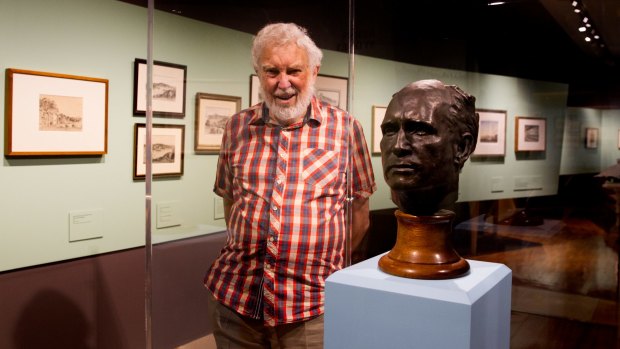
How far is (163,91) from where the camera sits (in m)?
2.05

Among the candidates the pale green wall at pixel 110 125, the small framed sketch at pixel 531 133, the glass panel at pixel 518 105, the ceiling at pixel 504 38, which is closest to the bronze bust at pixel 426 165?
the pale green wall at pixel 110 125

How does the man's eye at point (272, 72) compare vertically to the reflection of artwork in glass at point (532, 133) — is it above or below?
above

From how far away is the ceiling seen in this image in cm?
245

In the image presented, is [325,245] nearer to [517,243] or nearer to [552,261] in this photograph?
[517,243]

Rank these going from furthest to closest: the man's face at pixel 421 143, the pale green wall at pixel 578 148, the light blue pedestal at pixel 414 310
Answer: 1. the pale green wall at pixel 578 148
2. the man's face at pixel 421 143
3. the light blue pedestal at pixel 414 310

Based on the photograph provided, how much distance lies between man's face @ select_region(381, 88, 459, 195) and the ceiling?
31.9 inches

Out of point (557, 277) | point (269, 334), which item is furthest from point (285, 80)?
point (557, 277)

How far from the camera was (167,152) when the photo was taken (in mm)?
2096

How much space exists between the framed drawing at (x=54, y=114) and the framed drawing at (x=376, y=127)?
4.51 feet

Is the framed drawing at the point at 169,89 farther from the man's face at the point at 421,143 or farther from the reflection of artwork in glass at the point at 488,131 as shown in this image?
the reflection of artwork in glass at the point at 488,131

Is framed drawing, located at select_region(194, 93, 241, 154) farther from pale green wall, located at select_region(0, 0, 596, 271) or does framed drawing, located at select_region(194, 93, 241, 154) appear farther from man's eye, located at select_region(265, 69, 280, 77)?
pale green wall, located at select_region(0, 0, 596, 271)

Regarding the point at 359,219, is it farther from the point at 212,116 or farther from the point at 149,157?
the point at 149,157

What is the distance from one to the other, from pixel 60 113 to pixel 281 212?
1.36m

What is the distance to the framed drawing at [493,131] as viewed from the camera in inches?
106
